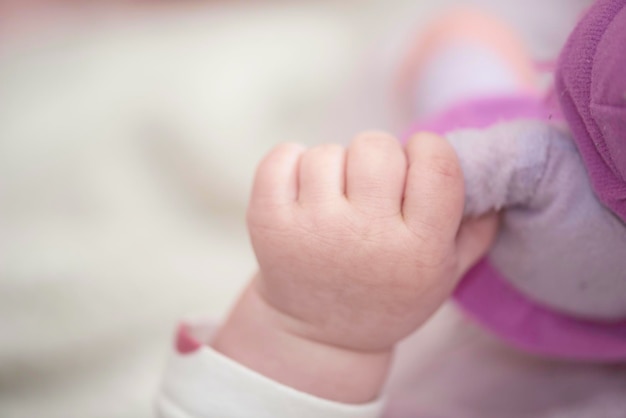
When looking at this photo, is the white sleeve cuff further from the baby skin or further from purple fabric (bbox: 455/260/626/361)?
purple fabric (bbox: 455/260/626/361)

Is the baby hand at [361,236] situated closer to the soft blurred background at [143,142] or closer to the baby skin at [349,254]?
the baby skin at [349,254]

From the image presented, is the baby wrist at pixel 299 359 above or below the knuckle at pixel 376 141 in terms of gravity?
below

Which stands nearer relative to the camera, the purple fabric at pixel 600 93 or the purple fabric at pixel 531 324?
the purple fabric at pixel 600 93

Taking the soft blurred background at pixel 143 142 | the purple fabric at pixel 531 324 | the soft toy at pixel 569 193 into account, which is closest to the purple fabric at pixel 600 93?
the soft toy at pixel 569 193

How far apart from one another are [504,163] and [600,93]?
8 centimetres

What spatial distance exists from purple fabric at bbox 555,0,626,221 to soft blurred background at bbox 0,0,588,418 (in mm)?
416

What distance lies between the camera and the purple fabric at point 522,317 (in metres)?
0.45

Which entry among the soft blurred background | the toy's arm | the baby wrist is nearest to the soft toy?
the toy's arm

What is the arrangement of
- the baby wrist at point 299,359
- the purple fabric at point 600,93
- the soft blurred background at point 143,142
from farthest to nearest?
the soft blurred background at point 143,142
the baby wrist at point 299,359
the purple fabric at point 600,93

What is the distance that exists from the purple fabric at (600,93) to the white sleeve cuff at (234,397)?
0.21 metres

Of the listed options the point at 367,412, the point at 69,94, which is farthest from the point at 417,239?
the point at 69,94

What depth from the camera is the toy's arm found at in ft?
1.23

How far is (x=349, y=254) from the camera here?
366 millimetres

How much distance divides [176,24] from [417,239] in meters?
0.75
